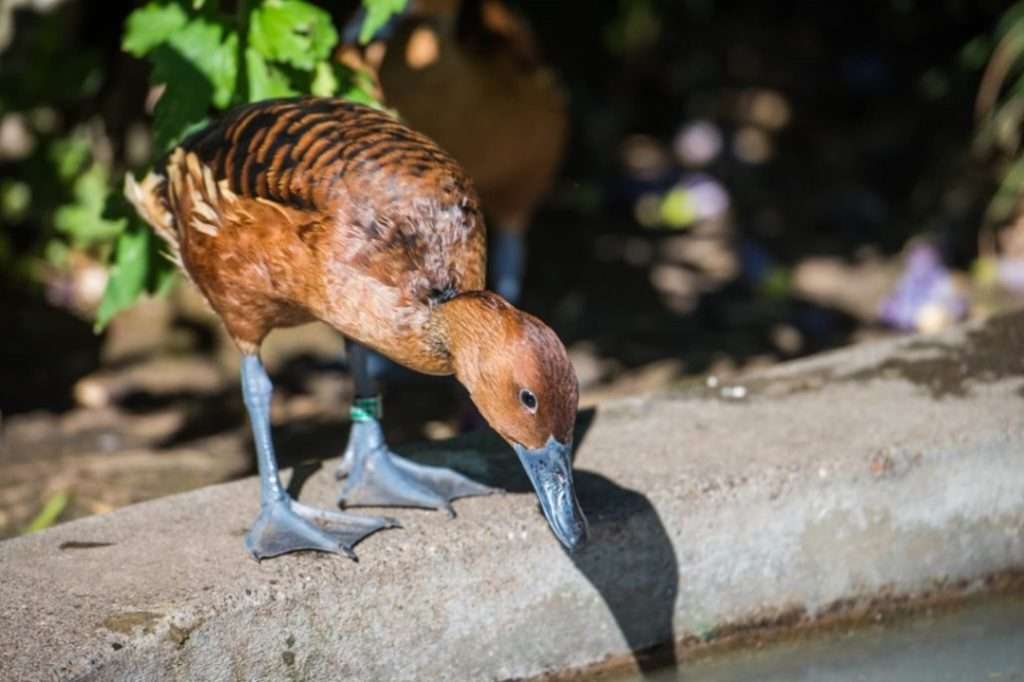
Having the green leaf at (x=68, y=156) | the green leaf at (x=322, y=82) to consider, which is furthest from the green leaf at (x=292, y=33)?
the green leaf at (x=68, y=156)

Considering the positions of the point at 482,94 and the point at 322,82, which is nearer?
the point at 322,82

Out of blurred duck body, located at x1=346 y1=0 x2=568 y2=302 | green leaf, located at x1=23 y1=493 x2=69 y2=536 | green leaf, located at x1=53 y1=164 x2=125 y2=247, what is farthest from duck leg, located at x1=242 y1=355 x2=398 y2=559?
green leaf, located at x1=53 y1=164 x2=125 y2=247

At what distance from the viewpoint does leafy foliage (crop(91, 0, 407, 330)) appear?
363cm

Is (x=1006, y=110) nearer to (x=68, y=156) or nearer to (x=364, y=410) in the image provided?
(x=364, y=410)

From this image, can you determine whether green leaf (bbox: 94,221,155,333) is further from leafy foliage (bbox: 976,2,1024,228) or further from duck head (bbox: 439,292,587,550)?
leafy foliage (bbox: 976,2,1024,228)

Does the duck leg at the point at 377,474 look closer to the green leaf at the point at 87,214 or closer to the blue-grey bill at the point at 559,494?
the blue-grey bill at the point at 559,494

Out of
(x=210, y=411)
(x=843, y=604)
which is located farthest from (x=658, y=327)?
(x=843, y=604)

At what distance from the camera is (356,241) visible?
3111 millimetres

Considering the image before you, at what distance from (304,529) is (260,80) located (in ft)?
3.85

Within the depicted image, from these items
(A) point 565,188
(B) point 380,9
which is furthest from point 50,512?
(A) point 565,188

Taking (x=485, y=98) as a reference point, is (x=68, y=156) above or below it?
below

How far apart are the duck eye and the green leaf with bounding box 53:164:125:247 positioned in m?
2.34

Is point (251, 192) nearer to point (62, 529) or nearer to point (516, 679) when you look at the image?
point (62, 529)

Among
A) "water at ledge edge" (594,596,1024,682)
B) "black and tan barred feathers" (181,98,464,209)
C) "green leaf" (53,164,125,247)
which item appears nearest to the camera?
"black and tan barred feathers" (181,98,464,209)
